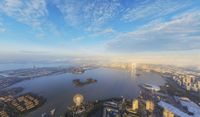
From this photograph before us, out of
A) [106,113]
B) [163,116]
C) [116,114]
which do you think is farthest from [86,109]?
[163,116]

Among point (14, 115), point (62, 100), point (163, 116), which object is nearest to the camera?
point (14, 115)

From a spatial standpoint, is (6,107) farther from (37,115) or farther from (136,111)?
(136,111)

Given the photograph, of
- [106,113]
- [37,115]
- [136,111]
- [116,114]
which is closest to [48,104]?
[37,115]

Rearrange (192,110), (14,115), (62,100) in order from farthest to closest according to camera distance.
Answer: (62,100) → (192,110) → (14,115)

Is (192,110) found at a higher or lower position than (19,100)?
lower

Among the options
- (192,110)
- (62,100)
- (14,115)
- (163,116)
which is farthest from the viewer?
(62,100)

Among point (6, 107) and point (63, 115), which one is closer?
point (63, 115)

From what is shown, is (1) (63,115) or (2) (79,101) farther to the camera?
(2) (79,101)

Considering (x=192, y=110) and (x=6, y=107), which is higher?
(x=6, y=107)

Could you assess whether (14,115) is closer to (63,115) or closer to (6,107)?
(6,107)

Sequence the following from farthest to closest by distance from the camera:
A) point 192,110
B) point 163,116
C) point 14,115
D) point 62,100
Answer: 1. point 62,100
2. point 192,110
3. point 163,116
4. point 14,115
